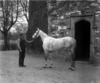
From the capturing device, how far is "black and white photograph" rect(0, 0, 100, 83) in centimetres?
818

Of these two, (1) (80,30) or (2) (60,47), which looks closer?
(2) (60,47)

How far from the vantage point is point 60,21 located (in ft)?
38.9

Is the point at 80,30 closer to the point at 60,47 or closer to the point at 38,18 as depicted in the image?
the point at 38,18

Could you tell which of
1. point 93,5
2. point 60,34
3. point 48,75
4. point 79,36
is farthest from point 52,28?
point 48,75

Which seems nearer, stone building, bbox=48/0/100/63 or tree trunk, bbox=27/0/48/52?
stone building, bbox=48/0/100/63

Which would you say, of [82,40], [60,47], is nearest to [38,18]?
[82,40]

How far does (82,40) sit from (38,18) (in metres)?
3.42

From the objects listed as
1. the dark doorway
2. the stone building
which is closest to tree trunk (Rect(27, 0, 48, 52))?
the stone building

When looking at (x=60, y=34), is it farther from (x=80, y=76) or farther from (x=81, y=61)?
(x=80, y=76)

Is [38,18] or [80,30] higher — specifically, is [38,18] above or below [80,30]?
above

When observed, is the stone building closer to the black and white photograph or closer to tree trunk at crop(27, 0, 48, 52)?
the black and white photograph

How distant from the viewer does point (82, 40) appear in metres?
13.4

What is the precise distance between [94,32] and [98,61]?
1449mm

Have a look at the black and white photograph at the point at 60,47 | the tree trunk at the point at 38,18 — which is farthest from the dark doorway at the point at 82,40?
the tree trunk at the point at 38,18
